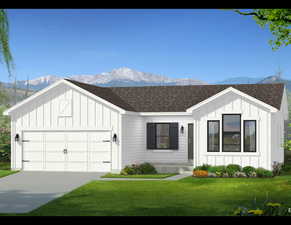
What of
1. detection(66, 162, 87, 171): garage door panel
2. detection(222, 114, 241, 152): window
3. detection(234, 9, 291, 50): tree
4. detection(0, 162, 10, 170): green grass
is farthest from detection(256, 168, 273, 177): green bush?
detection(0, 162, 10, 170): green grass

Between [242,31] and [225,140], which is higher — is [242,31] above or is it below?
above

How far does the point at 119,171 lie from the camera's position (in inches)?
830

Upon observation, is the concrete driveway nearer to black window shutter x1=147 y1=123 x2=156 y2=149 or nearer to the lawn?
the lawn

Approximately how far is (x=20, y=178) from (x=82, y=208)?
7436 mm

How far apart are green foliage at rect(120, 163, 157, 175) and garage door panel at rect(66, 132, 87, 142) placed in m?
2.34

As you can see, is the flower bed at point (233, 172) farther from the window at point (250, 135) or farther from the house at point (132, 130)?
the window at point (250, 135)

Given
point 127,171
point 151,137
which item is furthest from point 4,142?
point 127,171

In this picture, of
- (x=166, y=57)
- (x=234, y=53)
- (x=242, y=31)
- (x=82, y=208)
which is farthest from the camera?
(x=242, y=31)

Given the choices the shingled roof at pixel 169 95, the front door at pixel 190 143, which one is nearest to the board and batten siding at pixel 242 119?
the shingled roof at pixel 169 95

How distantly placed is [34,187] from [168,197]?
17.3 ft

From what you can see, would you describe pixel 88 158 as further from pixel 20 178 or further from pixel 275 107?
pixel 275 107

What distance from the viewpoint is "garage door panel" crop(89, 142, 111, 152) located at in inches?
843

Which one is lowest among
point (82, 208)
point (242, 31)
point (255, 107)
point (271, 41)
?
point (82, 208)
